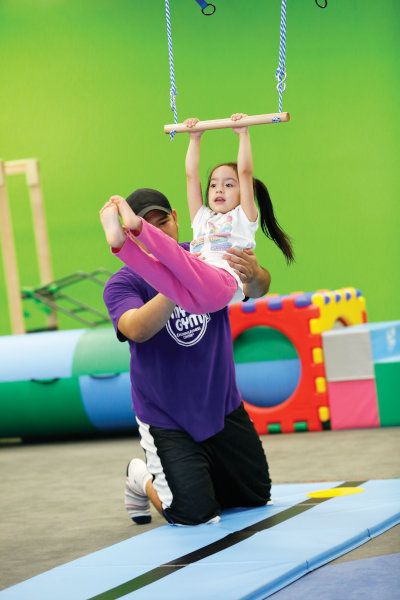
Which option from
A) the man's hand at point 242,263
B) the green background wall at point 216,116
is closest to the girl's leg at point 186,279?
the man's hand at point 242,263

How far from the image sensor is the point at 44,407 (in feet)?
19.2

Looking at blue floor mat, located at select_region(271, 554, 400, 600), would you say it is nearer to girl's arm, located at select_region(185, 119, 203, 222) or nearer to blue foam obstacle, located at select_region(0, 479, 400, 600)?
blue foam obstacle, located at select_region(0, 479, 400, 600)

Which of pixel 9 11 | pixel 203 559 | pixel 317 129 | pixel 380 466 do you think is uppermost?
pixel 9 11

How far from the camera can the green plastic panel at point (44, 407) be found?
5.80m

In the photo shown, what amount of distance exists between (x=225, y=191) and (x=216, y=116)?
479cm

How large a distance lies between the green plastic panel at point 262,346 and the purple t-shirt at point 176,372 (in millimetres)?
2380

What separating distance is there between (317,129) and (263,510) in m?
5.16

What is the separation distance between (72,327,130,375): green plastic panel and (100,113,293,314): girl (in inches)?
93.0

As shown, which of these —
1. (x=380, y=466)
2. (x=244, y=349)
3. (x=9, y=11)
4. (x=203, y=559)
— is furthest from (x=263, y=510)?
(x=9, y=11)

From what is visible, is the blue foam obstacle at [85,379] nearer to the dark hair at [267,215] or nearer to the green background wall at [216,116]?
the dark hair at [267,215]

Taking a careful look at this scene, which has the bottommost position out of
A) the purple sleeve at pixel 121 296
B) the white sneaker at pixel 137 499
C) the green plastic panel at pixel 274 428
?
the green plastic panel at pixel 274 428

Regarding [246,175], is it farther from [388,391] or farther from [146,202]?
[388,391]

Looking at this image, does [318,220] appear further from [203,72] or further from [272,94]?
[203,72]

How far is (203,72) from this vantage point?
319 inches
